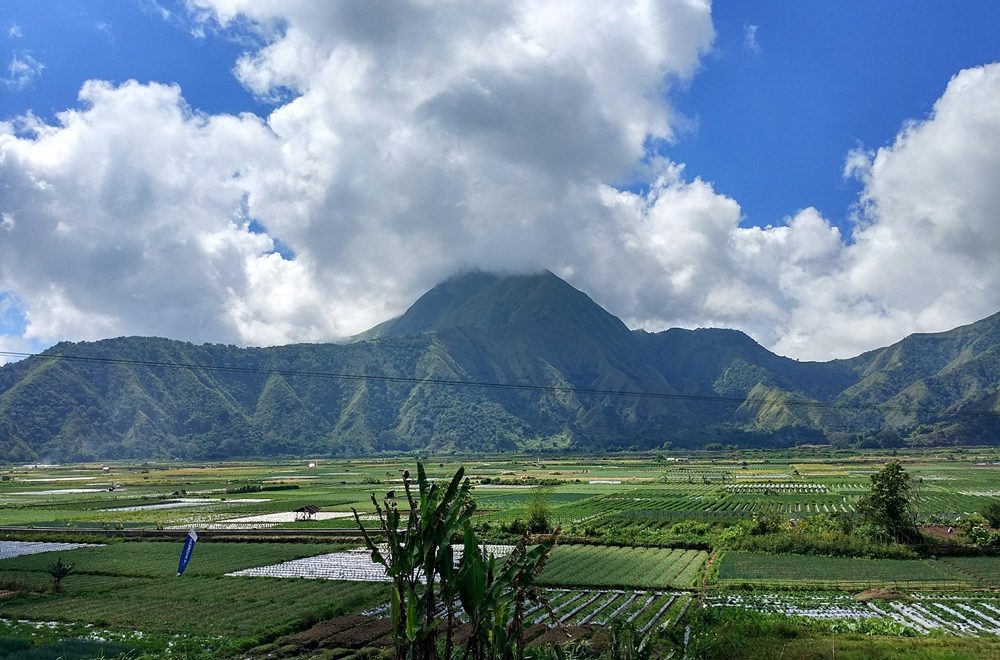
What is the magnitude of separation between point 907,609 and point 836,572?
23.2 feet

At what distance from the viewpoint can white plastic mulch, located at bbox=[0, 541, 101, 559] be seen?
A: 3888cm

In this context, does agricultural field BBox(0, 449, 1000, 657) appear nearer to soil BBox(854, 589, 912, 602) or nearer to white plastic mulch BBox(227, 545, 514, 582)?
white plastic mulch BBox(227, 545, 514, 582)

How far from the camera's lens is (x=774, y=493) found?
7131 centimetres

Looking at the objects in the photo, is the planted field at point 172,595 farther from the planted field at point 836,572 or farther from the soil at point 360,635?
the planted field at point 836,572

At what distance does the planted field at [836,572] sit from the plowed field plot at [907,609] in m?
2.53

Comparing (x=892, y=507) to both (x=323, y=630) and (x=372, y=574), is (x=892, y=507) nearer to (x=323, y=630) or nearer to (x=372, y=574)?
(x=372, y=574)

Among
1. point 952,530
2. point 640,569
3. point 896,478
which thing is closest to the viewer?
point 640,569

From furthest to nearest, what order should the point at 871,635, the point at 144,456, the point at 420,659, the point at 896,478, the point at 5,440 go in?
the point at 144,456 → the point at 5,440 → the point at 896,478 → the point at 871,635 → the point at 420,659

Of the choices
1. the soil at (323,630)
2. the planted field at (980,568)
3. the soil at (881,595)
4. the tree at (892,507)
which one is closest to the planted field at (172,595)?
the soil at (323,630)

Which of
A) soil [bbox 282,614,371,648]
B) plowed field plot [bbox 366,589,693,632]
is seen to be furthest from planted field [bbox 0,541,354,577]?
plowed field plot [bbox 366,589,693,632]

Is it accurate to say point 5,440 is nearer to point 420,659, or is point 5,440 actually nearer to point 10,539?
point 10,539

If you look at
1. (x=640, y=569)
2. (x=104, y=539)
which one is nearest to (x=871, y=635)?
(x=640, y=569)

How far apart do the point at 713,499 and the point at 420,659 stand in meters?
64.6

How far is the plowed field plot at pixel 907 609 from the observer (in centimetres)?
2194
